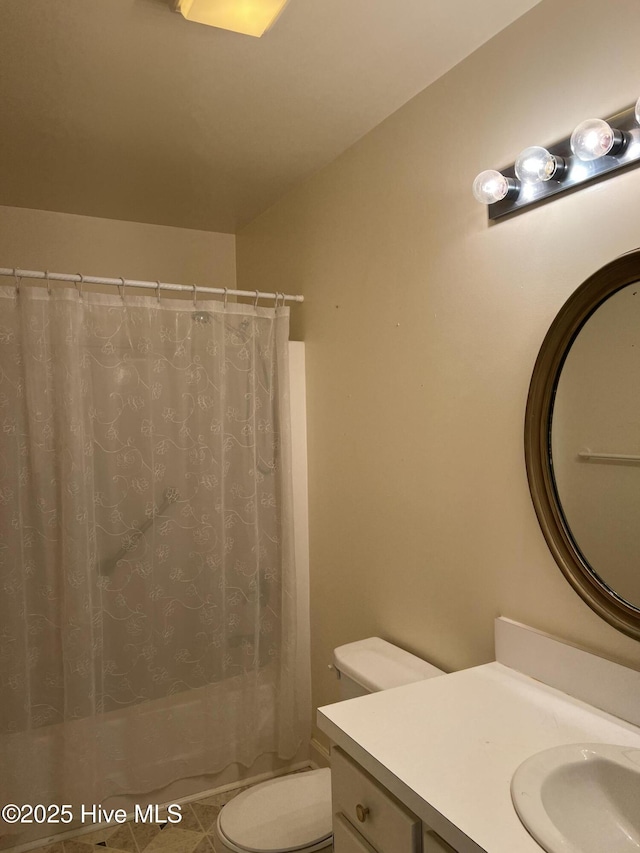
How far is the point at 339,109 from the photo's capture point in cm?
204

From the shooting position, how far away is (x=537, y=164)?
142cm

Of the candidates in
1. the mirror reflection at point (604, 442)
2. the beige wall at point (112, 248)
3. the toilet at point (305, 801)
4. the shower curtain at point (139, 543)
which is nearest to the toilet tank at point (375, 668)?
the toilet at point (305, 801)

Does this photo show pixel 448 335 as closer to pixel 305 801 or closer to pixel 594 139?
pixel 594 139

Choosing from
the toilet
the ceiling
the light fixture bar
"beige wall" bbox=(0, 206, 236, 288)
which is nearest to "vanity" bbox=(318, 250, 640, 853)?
the light fixture bar

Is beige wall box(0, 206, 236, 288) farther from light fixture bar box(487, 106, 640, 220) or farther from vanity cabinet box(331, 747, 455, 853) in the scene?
vanity cabinet box(331, 747, 455, 853)

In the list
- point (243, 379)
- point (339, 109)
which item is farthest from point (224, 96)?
point (243, 379)

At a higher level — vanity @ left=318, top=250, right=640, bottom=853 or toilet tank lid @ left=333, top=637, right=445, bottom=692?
vanity @ left=318, top=250, right=640, bottom=853

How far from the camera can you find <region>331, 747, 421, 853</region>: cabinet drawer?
44.3 inches

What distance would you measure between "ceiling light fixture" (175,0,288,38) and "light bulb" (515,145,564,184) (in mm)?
648

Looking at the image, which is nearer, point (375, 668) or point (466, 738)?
point (466, 738)

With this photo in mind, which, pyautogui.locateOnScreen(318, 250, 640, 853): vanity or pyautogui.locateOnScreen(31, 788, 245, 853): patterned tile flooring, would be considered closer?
pyautogui.locateOnScreen(318, 250, 640, 853): vanity

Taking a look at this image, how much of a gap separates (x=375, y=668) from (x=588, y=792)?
824 mm

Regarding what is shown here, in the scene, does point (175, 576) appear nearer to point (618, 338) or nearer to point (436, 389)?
point (436, 389)

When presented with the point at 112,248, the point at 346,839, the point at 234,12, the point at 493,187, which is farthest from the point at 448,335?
the point at 112,248
